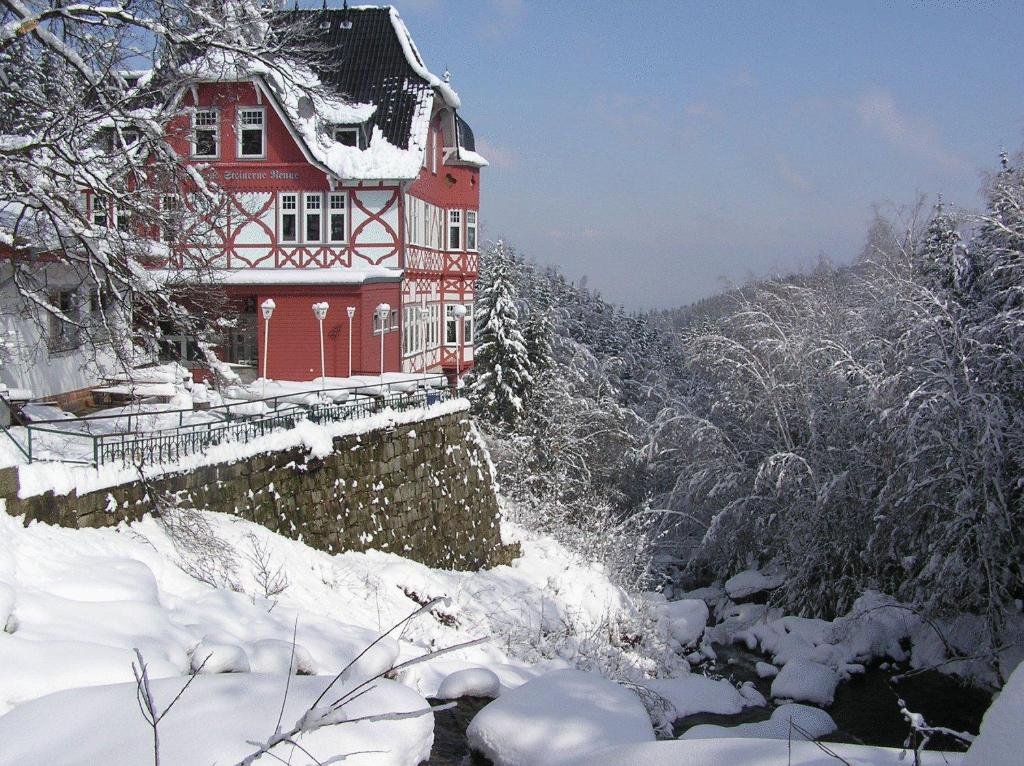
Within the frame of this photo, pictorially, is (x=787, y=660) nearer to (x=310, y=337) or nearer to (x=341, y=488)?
(x=341, y=488)

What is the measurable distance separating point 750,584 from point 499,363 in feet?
37.4

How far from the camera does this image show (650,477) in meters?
33.8

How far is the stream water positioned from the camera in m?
12.9

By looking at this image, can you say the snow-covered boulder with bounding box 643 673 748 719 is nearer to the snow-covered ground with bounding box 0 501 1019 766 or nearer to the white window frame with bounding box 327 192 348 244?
the snow-covered ground with bounding box 0 501 1019 766

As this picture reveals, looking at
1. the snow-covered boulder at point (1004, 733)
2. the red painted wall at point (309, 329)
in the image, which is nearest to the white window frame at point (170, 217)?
the red painted wall at point (309, 329)

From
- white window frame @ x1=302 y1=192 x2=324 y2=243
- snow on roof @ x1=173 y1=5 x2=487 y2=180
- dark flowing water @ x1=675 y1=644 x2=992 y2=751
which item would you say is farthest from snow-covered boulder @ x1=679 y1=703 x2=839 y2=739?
white window frame @ x1=302 y1=192 x2=324 y2=243

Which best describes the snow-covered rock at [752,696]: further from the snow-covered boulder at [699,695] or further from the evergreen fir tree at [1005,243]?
the evergreen fir tree at [1005,243]

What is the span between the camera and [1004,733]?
A: 8.93 ft

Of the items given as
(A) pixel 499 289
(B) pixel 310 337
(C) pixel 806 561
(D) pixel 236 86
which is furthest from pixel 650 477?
(D) pixel 236 86

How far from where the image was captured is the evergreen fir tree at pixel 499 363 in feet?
97.6

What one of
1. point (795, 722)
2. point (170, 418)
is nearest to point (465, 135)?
point (170, 418)

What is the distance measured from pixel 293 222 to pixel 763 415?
12745 mm

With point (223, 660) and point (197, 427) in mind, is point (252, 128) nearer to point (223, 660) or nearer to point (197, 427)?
point (197, 427)

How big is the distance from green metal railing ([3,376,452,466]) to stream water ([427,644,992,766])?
22.4 feet
